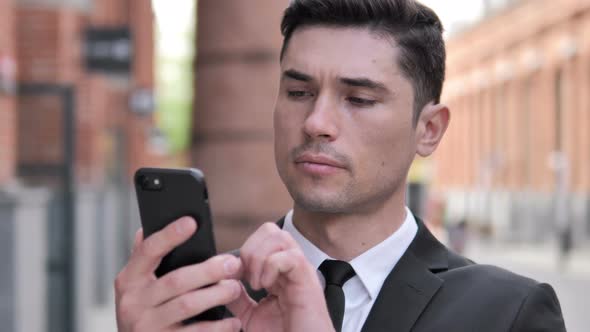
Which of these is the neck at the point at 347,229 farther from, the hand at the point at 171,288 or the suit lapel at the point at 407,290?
the hand at the point at 171,288

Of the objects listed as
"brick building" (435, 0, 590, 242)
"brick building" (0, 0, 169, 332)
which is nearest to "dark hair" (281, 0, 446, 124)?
"brick building" (0, 0, 169, 332)

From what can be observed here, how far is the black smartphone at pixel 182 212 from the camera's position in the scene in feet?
5.69

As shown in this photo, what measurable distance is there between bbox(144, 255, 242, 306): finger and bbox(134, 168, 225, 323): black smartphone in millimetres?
52

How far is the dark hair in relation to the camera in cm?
204

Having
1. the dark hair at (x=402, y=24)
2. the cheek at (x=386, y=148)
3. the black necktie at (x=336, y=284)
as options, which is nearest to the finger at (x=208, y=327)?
the black necktie at (x=336, y=284)

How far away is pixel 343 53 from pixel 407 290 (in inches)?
20.2

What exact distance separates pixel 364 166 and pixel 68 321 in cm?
826

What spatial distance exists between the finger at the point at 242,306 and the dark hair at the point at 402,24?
1.86 ft

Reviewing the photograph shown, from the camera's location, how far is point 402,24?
6.83 feet

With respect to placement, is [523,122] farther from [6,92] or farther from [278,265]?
[278,265]

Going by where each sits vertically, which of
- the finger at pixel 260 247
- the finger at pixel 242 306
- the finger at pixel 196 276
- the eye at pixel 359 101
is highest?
the eye at pixel 359 101

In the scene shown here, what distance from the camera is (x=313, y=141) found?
197 centimetres

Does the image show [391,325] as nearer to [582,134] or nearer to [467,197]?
[582,134]

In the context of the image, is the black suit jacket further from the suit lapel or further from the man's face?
the man's face
